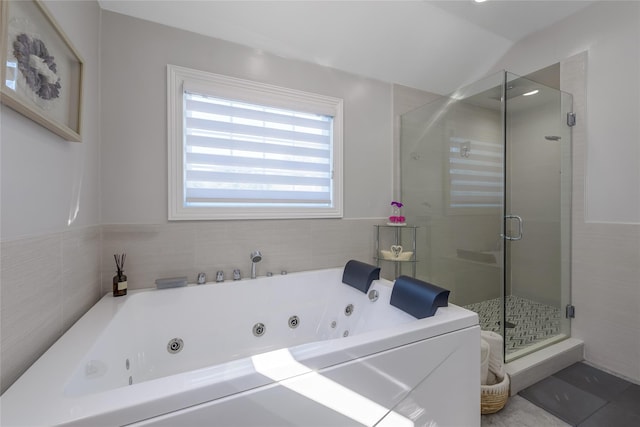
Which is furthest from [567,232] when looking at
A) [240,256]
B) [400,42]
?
[240,256]

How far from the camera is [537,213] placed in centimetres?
220

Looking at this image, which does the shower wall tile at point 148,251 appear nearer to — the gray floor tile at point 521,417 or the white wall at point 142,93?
the white wall at point 142,93

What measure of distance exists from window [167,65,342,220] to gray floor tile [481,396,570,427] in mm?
1586

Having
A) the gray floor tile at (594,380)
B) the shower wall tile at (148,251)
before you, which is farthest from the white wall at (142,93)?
the gray floor tile at (594,380)

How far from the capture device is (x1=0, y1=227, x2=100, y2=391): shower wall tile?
2.50 feet

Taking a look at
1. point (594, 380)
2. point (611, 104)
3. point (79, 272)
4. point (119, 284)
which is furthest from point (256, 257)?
point (611, 104)

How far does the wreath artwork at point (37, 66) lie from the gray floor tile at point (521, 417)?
2.50 meters

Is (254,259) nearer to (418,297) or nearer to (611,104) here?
(418,297)

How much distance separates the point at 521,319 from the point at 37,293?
2914mm

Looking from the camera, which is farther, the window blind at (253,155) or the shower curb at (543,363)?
the window blind at (253,155)

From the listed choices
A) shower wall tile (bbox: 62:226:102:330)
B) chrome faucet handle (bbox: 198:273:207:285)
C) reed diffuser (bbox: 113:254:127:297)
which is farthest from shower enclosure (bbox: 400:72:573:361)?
shower wall tile (bbox: 62:226:102:330)

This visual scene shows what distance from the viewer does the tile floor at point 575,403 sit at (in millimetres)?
1430

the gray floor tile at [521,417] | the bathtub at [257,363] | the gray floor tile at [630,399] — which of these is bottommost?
the gray floor tile at [521,417]

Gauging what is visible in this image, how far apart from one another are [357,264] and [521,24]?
2.42m
